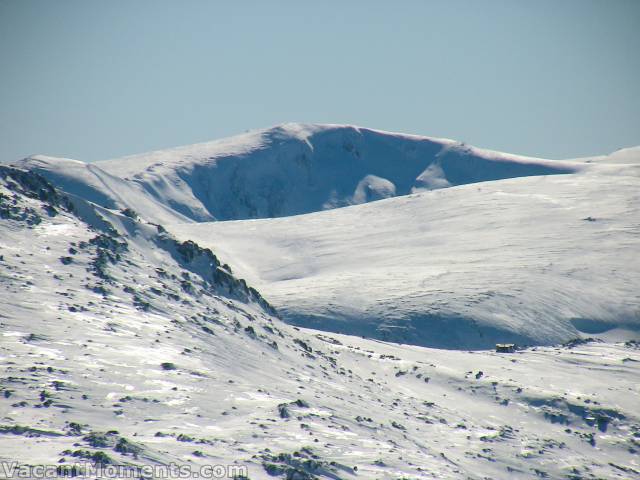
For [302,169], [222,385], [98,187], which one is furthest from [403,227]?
[222,385]

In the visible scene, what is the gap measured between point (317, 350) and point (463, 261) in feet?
152

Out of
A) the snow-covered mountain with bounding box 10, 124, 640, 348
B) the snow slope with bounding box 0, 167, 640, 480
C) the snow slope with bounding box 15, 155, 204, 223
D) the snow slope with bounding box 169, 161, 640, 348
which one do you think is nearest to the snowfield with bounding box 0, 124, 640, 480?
the snow slope with bounding box 0, 167, 640, 480

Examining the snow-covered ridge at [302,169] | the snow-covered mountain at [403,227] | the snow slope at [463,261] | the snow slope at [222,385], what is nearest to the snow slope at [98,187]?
the snow-covered mountain at [403,227]

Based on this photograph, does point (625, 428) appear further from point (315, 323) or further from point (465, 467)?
point (315, 323)

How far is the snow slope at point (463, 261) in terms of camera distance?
66.3 m

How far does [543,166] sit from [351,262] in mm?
92590

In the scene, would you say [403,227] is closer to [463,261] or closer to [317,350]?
[463,261]

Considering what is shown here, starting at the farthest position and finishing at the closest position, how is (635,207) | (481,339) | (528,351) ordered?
(635,207), (481,339), (528,351)

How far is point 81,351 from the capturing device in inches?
1077

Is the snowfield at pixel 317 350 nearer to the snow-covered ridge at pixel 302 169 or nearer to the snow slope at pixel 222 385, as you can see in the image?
the snow slope at pixel 222 385

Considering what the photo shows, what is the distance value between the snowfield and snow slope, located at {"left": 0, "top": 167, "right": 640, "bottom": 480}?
0.10 m

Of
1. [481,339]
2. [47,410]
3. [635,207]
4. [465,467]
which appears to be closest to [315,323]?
[481,339]

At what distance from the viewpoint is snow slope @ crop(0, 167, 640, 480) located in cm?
2219

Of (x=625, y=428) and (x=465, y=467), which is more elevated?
(x=625, y=428)
